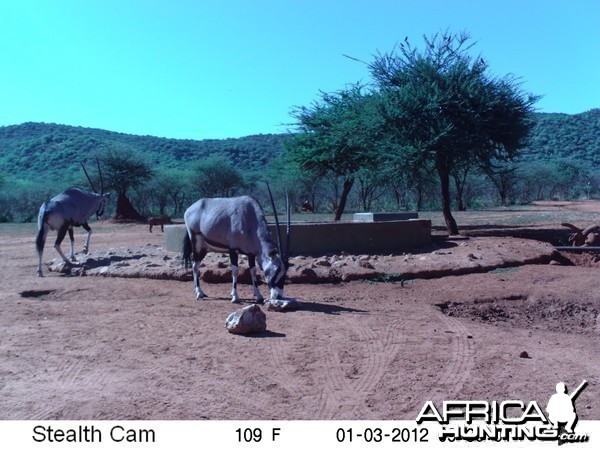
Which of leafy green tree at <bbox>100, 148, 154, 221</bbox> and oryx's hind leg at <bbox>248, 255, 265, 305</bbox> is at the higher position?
leafy green tree at <bbox>100, 148, 154, 221</bbox>

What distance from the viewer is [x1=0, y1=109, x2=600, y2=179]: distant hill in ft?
223

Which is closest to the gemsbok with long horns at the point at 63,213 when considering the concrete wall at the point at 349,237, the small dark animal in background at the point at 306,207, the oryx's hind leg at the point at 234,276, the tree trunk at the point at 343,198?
the concrete wall at the point at 349,237

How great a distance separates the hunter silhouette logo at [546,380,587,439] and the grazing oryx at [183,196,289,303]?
16.7 feet

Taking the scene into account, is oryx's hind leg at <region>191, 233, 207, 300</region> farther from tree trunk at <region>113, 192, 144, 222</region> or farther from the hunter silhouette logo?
tree trunk at <region>113, 192, 144, 222</region>

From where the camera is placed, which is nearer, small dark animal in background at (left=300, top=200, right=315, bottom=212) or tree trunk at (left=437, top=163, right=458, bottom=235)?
tree trunk at (left=437, top=163, right=458, bottom=235)

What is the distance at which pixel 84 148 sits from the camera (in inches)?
2712

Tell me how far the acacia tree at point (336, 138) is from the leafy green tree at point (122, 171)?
60.5 ft

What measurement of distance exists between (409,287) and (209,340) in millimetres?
5086

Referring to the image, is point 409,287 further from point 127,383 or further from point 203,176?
point 203,176

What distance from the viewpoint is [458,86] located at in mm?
20125

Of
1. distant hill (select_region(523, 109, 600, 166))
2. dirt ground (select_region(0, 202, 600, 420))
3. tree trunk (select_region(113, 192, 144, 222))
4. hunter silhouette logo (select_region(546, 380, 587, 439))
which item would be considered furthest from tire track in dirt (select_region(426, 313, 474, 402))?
distant hill (select_region(523, 109, 600, 166))

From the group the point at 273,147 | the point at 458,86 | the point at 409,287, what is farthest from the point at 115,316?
the point at 273,147

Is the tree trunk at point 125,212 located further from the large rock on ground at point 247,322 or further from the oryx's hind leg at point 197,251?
the large rock on ground at point 247,322

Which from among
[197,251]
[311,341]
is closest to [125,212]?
[197,251]
